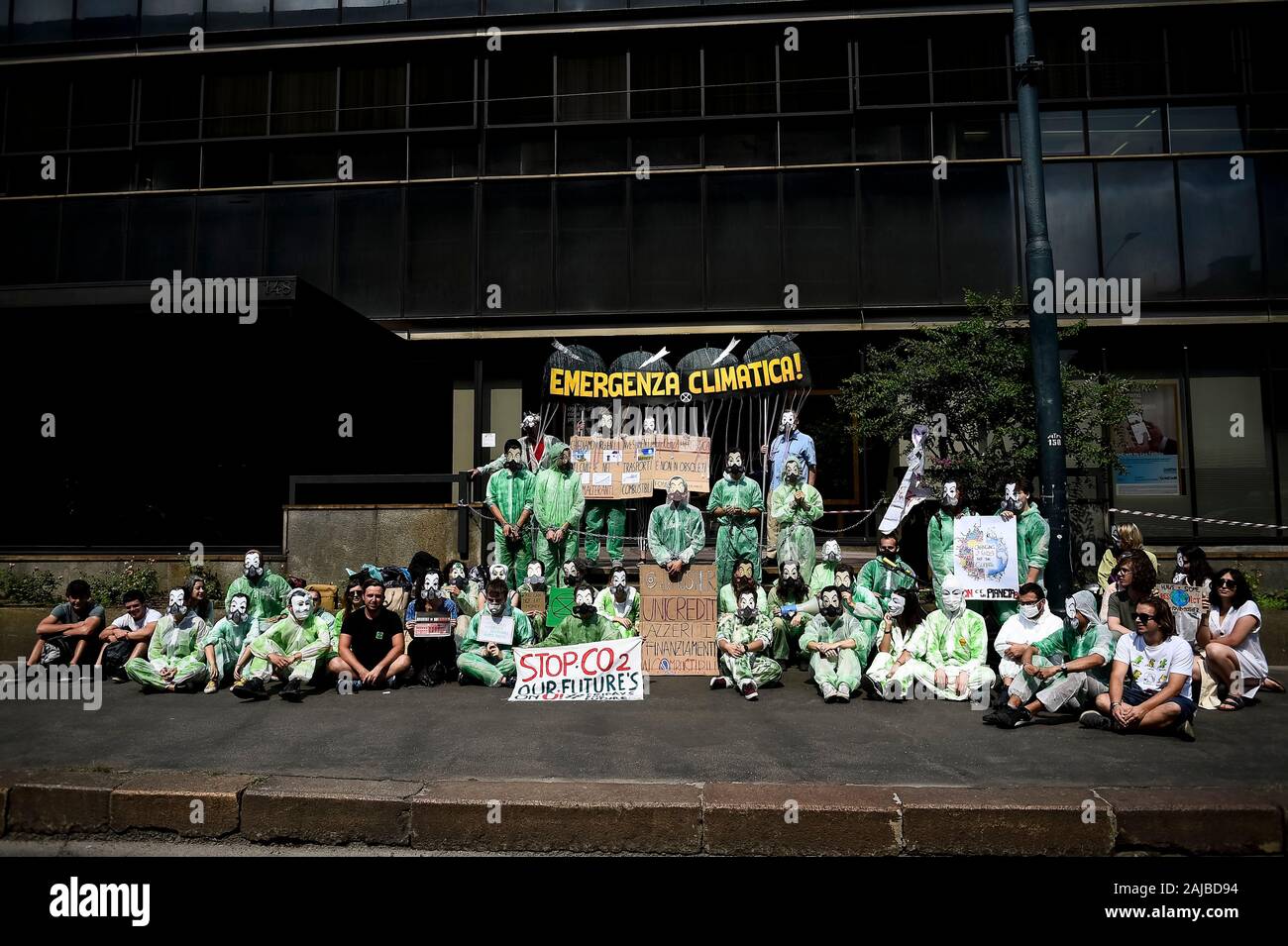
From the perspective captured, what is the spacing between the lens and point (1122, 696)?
21.3 ft

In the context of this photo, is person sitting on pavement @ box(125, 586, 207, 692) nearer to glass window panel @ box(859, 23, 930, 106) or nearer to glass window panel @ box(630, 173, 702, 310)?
glass window panel @ box(630, 173, 702, 310)

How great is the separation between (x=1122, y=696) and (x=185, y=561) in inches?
463

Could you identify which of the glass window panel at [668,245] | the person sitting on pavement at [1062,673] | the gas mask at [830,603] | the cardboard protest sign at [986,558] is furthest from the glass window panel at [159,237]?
the person sitting on pavement at [1062,673]

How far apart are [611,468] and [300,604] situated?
4.37 meters

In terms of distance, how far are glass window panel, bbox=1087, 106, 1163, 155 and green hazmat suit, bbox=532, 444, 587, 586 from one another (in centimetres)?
1195

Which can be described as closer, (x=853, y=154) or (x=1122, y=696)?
A: (x=1122, y=696)

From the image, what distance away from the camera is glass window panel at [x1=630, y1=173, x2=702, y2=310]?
597 inches

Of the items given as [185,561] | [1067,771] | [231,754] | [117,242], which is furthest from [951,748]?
[117,242]

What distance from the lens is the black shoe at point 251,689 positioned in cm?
796

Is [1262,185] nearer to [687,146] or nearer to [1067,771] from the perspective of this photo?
[687,146]

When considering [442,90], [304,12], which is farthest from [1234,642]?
[304,12]

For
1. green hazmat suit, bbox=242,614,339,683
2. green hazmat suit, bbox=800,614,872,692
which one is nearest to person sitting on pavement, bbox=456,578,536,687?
green hazmat suit, bbox=242,614,339,683

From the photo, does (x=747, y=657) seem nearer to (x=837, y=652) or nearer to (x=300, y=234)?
(x=837, y=652)

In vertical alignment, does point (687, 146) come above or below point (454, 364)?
above
